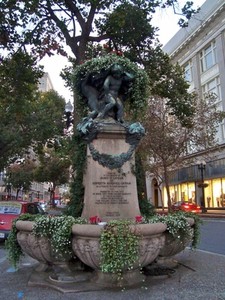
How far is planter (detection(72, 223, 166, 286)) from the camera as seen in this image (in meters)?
6.11

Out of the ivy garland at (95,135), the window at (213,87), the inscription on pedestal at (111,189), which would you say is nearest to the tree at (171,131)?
the window at (213,87)

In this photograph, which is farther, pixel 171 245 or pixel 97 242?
pixel 171 245

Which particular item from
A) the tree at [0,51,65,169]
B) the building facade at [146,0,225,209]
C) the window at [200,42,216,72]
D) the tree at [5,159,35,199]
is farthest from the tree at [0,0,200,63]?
the tree at [5,159,35,199]

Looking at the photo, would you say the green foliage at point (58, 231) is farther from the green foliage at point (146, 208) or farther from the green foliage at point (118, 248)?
the green foliage at point (146, 208)

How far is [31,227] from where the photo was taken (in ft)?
22.3

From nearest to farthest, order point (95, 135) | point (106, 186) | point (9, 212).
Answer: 1. point (106, 186)
2. point (95, 135)
3. point (9, 212)

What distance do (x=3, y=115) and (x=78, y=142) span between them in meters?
17.9

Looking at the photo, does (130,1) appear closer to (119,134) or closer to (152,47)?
(152,47)

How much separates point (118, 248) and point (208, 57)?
132ft

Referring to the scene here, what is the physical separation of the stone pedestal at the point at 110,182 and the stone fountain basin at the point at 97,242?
4.49 feet

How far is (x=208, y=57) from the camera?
1674 inches

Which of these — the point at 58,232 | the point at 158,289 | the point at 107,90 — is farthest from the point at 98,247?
the point at 107,90

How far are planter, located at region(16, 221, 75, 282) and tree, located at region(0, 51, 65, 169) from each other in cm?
1022

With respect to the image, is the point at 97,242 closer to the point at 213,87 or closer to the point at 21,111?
the point at 21,111
